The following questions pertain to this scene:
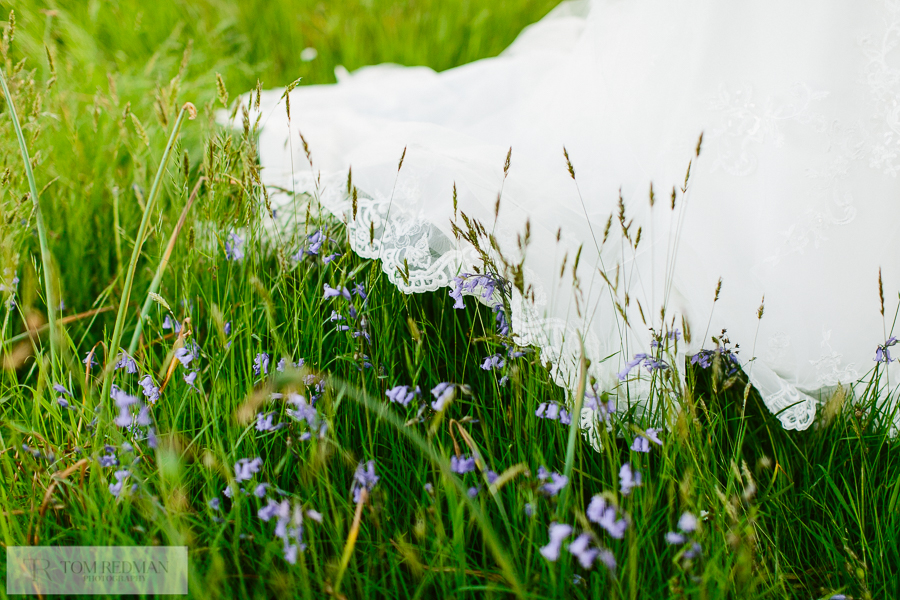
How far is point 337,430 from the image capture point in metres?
1.18

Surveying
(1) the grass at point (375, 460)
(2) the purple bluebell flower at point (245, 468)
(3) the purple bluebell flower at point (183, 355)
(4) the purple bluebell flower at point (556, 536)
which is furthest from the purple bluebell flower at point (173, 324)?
(4) the purple bluebell flower at point (556, 536)

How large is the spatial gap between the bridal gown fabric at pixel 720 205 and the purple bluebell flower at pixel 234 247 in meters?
0.21

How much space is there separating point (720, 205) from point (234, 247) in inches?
47.3

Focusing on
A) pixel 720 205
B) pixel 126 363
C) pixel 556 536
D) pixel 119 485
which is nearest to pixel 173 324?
pixel 126 363

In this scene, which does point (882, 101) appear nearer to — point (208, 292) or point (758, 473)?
point (758, 473)

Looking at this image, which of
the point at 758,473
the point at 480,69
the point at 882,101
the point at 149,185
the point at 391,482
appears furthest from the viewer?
the point at 480,69

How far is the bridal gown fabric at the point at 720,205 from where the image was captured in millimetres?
1302

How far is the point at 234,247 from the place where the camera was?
1353mm

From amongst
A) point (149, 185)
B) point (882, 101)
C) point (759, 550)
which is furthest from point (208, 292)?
point (882, 101)

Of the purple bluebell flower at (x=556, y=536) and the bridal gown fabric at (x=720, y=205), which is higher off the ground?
the bridal gown fabric at (x=720, y=205)

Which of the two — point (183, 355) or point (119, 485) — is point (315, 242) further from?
point (119, 485)

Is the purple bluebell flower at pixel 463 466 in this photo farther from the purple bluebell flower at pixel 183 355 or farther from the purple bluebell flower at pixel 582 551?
the purple bluebell flower at pixel 183 355

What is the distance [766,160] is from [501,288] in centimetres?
81

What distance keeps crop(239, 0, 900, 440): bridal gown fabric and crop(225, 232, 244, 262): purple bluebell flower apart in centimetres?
21
